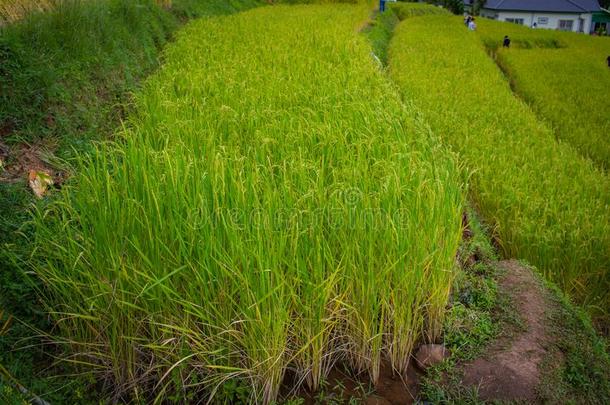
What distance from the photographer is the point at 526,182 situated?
4.35 m

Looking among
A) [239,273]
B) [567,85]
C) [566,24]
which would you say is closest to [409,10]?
[567,85]

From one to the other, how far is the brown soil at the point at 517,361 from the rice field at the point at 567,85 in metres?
3.63

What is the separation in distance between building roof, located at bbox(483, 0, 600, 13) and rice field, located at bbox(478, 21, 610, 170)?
1858 centimetres

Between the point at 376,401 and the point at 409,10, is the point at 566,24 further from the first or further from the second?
the point at 376,401

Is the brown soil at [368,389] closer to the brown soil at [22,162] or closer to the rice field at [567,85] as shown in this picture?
the brown soil at [22,162]

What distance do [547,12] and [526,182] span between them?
3369 centimetres

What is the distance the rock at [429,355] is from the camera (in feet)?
7.94

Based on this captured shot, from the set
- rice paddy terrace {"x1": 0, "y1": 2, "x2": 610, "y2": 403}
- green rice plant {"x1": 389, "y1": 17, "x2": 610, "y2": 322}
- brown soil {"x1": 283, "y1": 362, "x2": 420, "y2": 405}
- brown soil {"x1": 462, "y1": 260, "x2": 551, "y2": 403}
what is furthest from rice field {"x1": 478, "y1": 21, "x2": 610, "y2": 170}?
brown soil {"x1": 283, "y1": 362, "x2": 420, "y2": 405}

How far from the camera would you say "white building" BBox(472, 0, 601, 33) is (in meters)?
33.2

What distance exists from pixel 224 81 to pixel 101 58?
3.76 feet

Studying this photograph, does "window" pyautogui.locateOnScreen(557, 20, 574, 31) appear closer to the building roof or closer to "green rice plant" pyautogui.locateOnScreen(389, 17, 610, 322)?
the building roof

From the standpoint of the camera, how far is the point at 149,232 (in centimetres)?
218

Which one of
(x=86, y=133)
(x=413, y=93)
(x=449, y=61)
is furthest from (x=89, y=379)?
(x=449, y=61)

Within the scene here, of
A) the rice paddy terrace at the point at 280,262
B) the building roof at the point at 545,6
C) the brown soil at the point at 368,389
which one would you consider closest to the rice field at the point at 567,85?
the rice paddy terrace at the point at 280,262
